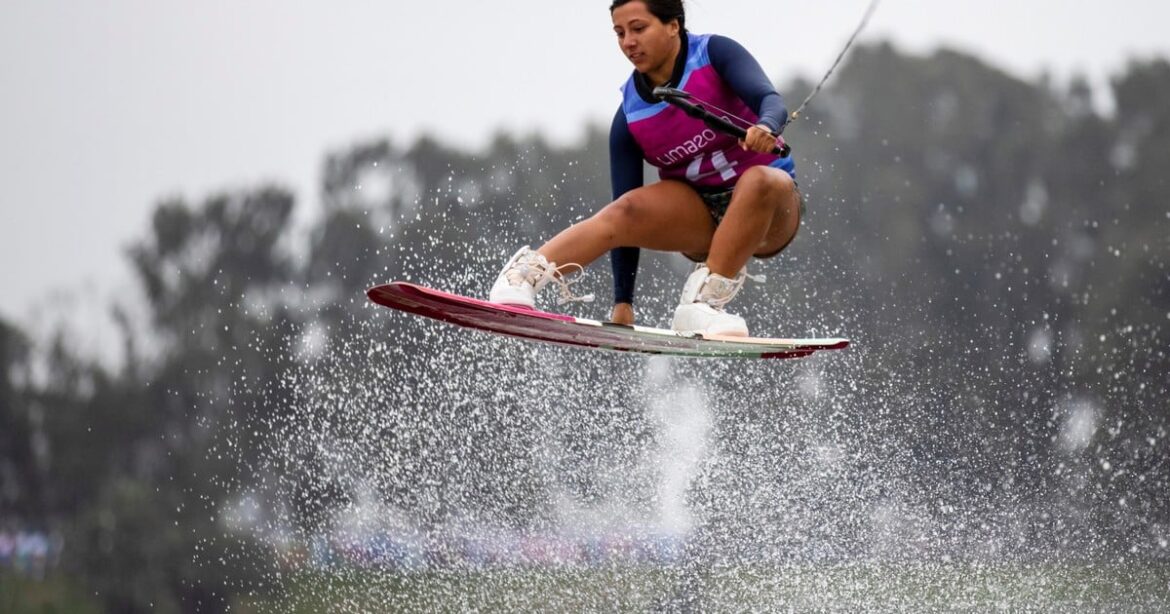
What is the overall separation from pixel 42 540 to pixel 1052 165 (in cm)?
2031

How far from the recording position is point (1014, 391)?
74.0ft

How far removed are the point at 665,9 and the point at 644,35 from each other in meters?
0.14

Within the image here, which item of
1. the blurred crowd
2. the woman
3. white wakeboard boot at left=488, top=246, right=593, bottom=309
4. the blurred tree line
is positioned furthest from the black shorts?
the blurred crowd

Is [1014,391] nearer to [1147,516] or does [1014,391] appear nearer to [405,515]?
[1147,516]

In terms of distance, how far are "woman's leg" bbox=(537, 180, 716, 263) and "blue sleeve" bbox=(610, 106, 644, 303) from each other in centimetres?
11

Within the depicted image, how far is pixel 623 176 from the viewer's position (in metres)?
6.18

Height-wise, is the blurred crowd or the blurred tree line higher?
the blurred tree line

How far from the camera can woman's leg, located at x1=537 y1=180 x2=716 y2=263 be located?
19.6 ft

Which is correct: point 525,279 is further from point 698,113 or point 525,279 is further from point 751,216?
point 698,113

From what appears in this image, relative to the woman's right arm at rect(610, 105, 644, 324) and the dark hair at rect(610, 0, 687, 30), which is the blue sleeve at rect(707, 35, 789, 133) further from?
the woman's right arm at rect(610, 105, 644, 324)

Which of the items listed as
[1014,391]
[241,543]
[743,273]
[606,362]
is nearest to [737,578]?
[606,362]

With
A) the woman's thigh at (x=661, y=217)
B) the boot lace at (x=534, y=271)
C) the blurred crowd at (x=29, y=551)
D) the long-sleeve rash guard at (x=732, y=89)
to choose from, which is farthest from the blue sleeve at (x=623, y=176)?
the blurred crowd at (x=29, y=551)

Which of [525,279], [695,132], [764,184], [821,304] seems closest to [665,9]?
[695,132]

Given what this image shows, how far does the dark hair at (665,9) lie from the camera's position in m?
5.61
